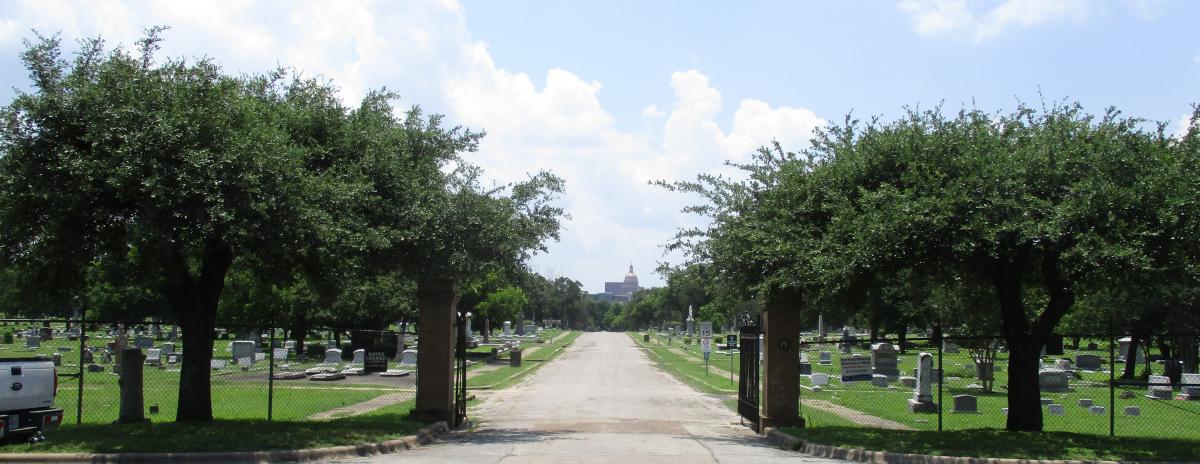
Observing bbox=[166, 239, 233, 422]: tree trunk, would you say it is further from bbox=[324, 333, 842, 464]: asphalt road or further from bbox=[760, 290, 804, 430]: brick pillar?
bbox=[760, 290, 804, 430]: brick pillar

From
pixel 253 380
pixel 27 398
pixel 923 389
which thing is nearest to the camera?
pixel 27 398

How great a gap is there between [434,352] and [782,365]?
22.2 feet

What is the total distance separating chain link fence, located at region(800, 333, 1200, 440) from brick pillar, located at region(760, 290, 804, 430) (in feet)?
1.47

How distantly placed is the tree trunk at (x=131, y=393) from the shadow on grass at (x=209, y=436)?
0.89m

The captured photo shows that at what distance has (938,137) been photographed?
16.0m

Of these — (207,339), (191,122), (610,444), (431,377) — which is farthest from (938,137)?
(207,339)

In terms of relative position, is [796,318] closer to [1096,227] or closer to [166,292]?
[1096,227]

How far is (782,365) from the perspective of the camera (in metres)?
18.6

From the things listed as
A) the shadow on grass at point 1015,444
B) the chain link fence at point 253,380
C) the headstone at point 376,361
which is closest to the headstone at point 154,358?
the chain link fence at point 253,380

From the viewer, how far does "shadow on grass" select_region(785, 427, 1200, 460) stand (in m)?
13.6

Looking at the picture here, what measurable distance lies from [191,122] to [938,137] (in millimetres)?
11614

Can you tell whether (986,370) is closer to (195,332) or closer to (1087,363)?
(1087,363)

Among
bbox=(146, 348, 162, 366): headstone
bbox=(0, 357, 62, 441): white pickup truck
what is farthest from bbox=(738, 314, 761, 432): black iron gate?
bbox=(146, 348, 162, 366): headstone

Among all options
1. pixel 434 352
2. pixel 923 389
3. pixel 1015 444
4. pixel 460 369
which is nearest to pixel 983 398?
pixel 923 389
